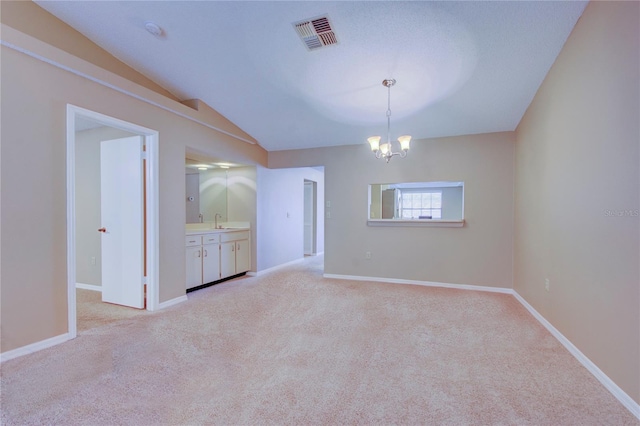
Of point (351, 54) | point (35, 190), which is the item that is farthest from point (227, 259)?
point (351, 54)

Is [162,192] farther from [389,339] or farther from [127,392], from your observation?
[389,339]

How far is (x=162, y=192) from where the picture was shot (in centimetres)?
347

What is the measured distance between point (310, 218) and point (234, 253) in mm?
3425

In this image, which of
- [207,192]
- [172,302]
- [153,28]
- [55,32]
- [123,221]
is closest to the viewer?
[55,32]

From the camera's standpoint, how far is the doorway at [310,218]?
7984mm

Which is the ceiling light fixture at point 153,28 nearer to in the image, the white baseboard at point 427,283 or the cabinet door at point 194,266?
the cabinet door at point 194,266

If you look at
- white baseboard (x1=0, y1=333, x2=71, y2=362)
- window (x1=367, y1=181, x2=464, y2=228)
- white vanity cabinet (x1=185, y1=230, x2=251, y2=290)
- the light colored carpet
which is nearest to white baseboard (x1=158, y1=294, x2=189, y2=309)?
the light colored carpet

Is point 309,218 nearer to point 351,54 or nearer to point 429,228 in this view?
point 429,228

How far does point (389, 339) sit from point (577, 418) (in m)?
1.30

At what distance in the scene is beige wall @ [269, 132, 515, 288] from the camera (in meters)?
4.26

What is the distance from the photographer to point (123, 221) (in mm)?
3447

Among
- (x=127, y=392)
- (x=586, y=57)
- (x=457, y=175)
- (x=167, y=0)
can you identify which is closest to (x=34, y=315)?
(x=127, y=392)

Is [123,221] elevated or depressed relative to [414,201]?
depressed

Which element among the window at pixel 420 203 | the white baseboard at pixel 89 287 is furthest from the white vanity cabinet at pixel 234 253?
the window at pixel 420 203
